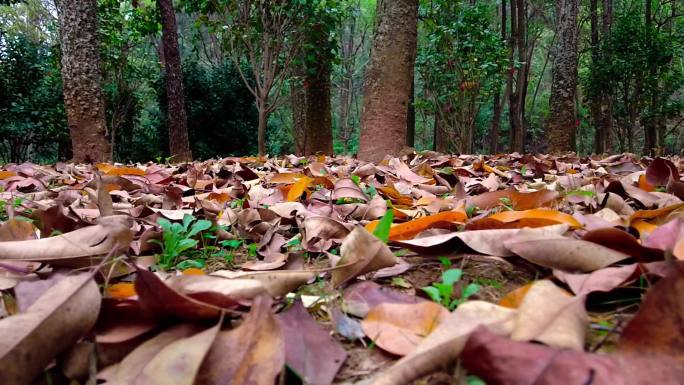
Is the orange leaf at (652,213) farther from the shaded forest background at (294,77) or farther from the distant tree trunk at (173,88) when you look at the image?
the distant tree trunk at (173,88)

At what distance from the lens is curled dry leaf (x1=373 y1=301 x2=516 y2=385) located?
58 centimetres

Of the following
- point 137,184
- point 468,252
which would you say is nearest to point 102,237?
point 468,252

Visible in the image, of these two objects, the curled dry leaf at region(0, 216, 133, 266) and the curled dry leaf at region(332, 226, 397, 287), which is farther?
the curled dry leaf at region(0, 216, 133, 266)

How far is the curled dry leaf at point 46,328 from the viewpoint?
597 mm

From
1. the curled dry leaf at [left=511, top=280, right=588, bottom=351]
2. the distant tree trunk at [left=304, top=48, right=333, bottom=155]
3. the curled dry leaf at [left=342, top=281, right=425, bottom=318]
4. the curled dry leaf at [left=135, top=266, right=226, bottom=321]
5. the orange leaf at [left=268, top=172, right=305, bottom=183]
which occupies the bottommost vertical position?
the curled dry leaf at [left=342, top=281, right=425, bottom=318]

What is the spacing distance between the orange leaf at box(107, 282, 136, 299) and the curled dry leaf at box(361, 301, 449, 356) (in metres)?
0.41

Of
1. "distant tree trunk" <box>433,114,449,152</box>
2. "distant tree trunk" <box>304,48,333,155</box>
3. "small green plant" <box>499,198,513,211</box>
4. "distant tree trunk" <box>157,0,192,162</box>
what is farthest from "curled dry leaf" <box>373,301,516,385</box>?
"distant tree trunk" <box>433,114,449,152</box>

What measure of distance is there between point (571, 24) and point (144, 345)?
30.1ft

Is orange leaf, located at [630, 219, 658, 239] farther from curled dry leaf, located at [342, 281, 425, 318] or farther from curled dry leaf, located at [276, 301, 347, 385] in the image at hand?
curled dry leaf, located at [276, 301, 347, 385]

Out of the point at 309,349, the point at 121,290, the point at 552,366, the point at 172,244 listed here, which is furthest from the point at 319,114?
the point at 552,366

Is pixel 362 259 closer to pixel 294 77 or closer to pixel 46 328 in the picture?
pixel 46 328

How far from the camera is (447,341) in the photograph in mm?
605

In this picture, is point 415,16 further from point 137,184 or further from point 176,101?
point 176,101

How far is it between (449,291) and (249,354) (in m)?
0.33
